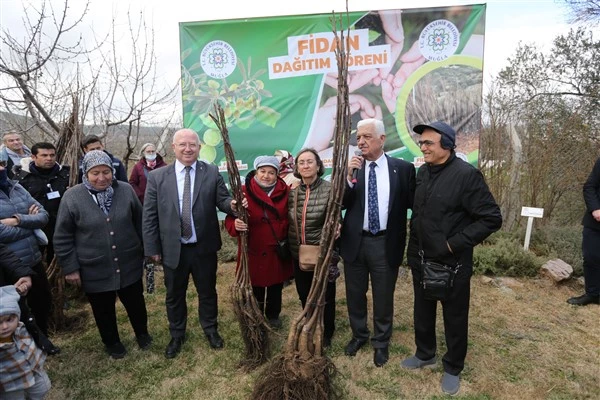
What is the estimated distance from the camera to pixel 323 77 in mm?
5473

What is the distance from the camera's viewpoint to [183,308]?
3299mm

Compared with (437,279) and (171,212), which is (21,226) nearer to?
(171,212)

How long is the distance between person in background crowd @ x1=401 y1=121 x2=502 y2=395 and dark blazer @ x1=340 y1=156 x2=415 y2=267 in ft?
0.50

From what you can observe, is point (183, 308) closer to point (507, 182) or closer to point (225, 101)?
point (225, 101)

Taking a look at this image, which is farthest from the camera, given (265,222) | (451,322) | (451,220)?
(265,222)

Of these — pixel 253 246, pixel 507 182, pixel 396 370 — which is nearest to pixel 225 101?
pixel 253 246

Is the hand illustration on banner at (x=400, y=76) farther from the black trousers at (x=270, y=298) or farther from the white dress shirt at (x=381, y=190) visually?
the black trousers at (x=270, y=298)

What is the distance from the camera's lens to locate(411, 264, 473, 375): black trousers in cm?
253

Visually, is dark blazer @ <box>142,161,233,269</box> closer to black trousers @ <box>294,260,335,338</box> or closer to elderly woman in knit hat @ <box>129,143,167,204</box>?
black trousers @ <box>294,260,335,338</box>

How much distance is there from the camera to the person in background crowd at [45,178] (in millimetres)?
3688

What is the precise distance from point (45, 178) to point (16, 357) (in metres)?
2.27

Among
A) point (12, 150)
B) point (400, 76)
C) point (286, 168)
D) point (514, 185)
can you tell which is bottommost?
point (514, 185)

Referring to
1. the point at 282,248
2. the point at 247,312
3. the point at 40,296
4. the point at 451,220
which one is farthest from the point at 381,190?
the point at 40,296

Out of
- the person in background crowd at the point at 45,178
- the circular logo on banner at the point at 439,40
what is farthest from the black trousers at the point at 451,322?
the circular logo on banner at the point at 439,40
